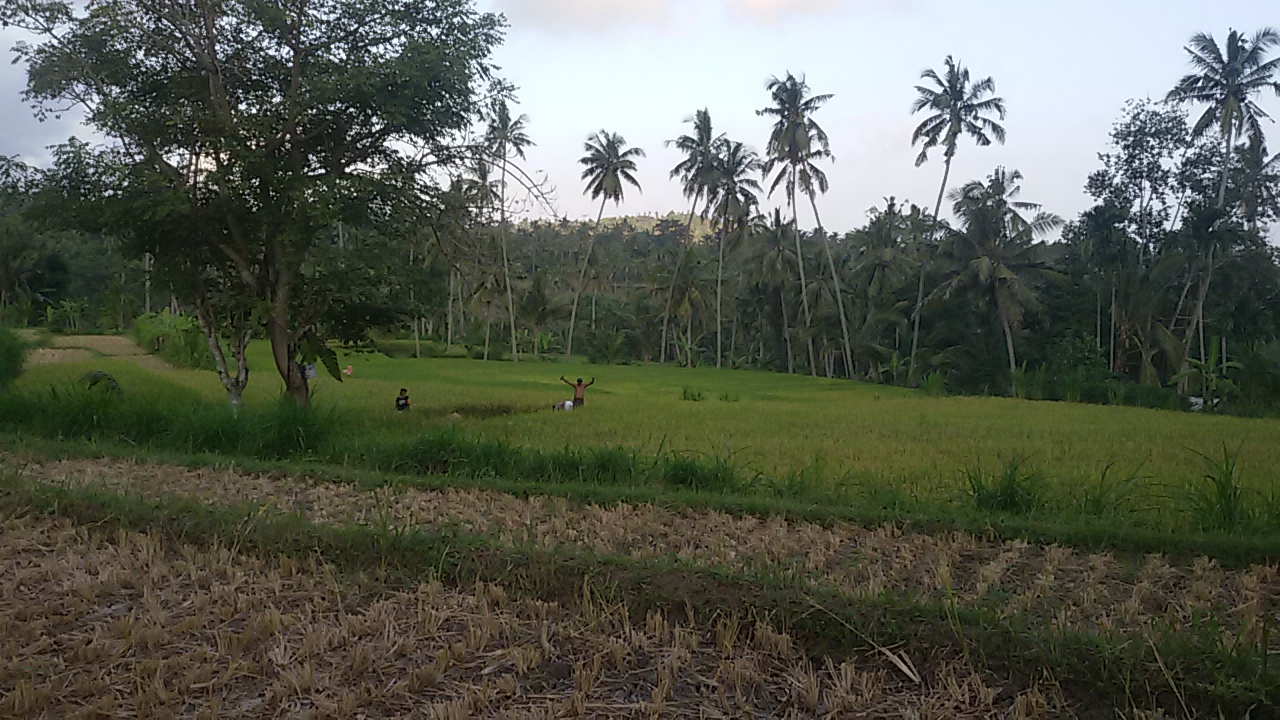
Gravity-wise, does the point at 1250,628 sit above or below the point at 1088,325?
below

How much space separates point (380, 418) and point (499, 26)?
213 inches

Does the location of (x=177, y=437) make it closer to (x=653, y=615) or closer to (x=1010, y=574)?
(x=653, y=615)

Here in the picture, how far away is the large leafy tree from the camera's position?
8.43m

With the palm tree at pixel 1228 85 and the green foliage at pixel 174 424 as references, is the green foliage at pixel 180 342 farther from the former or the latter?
the palm tree at pixel 1228 85

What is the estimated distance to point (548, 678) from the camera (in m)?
2.93

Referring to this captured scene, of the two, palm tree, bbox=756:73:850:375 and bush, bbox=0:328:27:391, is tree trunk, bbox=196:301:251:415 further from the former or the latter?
palm tree, bbox=756:73:850:375

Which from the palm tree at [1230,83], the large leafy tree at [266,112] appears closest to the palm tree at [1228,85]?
the palm tree at [1230,83]

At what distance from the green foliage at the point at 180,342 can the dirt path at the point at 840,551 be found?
45.0ft

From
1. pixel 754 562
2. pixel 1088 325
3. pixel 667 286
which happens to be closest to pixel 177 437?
pixel 754 562

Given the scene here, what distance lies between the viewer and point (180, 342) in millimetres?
19344

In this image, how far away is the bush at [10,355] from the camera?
1110 centimetres

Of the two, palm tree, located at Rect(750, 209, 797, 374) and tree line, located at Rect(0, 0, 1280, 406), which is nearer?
tree line, located at Rect(0, 0, 1280, 406)

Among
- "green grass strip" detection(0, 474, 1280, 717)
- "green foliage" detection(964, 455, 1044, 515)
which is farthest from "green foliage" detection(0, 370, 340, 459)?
"green foliage" detection(964, 455, 1044, 515)

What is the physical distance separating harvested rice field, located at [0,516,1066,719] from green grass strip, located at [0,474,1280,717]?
0.13 m
